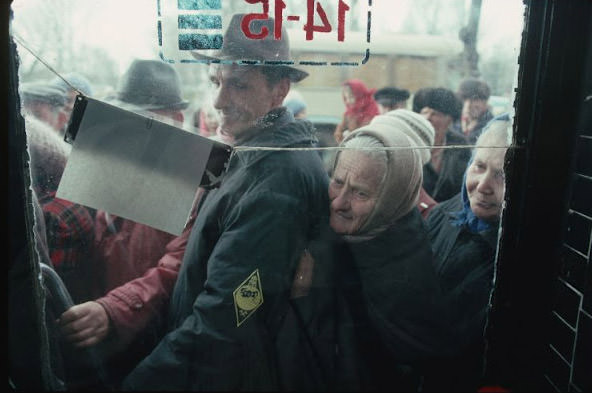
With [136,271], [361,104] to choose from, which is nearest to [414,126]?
[361,104]

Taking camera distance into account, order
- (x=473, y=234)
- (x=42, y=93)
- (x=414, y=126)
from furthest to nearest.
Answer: (x=473, y=234), (x=414, y=126), (x=42, y=93)

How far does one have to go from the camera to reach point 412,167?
166cm

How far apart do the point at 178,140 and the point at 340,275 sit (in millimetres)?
688

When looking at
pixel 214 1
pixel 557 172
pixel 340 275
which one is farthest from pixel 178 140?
pixel 557 172

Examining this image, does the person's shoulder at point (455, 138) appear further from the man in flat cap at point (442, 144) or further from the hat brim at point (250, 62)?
the hat brim at point (250, 62)

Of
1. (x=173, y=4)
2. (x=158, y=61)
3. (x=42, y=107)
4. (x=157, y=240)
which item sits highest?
(x=173, y=4)

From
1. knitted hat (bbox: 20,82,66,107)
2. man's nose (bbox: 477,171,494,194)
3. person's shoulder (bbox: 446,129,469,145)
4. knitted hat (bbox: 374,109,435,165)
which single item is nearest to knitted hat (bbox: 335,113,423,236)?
knitted hat (bbox: 374,109,435,165)

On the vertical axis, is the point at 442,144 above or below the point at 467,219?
above

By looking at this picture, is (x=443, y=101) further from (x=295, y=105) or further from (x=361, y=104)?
(x=295, y=105)

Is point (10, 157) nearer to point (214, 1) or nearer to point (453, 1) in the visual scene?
point (214, 1)

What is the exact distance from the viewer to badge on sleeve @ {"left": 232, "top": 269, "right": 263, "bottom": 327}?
65.6 inches

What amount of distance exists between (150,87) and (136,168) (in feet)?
0.86

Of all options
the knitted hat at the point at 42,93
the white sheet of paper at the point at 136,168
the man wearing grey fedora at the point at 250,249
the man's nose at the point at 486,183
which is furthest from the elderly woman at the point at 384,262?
the knitted hat at the point at 42,93

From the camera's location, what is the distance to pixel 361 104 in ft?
5.21
